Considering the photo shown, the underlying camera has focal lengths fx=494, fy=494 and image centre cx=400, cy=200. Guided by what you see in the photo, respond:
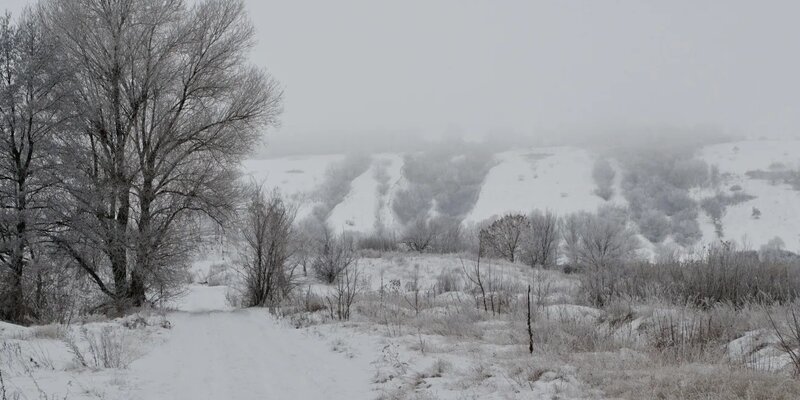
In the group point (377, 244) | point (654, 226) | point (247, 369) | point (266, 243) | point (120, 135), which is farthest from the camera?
point (654, 226)

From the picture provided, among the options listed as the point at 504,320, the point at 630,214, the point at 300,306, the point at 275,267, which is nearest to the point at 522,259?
the point at 275,267

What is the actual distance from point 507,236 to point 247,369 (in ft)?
115

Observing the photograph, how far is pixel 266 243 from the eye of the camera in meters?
16.8

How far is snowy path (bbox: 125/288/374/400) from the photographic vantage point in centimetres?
545

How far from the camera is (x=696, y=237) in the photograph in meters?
72.9

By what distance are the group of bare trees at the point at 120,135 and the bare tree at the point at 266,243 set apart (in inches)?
35.2

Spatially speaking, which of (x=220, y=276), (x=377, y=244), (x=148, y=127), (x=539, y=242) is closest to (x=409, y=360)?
(x=148, y=127)

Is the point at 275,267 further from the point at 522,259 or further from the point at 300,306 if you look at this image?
the point at 522,259

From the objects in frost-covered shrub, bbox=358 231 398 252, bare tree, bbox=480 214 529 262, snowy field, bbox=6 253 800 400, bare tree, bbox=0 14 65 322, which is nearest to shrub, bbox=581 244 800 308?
snowy field, bbox=6 253 800 400

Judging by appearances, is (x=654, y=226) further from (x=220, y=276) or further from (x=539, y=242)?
(x=220, y=276)

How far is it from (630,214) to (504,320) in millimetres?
87036

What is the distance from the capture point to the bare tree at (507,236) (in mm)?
39750

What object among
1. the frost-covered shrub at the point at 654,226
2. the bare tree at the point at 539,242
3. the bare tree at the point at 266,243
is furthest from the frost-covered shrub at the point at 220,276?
the frost-covered shrub at the point at 654,226

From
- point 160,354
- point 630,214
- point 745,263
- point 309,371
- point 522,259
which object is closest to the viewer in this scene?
point 309,371
